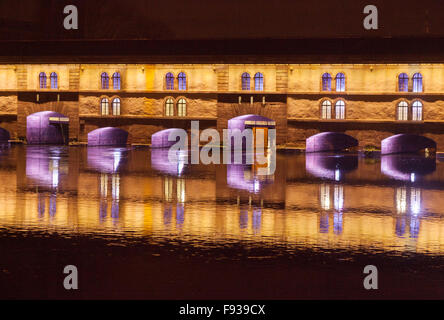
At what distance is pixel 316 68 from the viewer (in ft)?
161

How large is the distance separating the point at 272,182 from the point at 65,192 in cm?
839

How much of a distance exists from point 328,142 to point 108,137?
17.7 m

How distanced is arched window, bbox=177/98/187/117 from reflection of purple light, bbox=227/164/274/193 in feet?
59.0

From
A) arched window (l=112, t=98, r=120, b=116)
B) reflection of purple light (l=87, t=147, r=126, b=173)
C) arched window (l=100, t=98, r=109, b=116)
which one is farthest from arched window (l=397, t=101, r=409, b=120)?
arched window (l=100, t=98, r=109, b=116)

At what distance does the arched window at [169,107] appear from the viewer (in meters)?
52.4

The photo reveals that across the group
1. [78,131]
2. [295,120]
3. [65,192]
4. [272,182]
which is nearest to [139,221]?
[65,192]

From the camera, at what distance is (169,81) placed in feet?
172

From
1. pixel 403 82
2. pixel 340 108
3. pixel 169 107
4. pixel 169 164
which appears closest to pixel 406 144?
pixel 403 82

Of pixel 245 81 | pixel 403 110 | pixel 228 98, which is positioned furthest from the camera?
pixel 228 98

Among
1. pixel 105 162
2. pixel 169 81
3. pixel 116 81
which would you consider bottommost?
pixel 105 162

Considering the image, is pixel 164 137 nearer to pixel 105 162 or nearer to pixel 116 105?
pixel 116 105

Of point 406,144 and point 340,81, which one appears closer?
point 340,81
